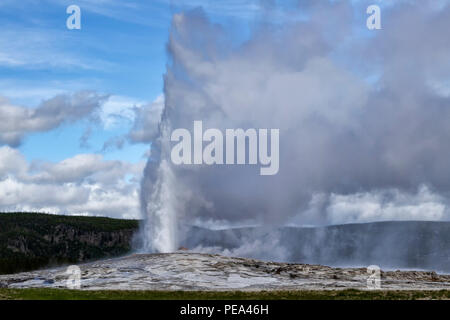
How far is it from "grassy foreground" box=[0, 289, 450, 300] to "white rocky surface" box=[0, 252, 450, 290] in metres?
4.32

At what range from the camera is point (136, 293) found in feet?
150

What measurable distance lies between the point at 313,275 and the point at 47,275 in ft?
87.0

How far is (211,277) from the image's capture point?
57094 millimetres

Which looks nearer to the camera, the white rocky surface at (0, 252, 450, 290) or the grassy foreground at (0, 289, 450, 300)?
the grassy foreground at (0, 289, 450, 300)

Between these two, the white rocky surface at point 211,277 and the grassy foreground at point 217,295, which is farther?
the white rocky surface at point 211,277

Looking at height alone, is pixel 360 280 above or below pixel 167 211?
below

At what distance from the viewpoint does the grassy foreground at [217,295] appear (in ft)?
139

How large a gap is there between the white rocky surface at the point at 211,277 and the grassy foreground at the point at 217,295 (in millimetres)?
4320

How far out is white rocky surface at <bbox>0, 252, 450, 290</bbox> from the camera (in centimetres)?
5269

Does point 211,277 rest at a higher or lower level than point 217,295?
lower

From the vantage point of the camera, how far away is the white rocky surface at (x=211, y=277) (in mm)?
52688

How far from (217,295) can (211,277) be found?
12722mm
